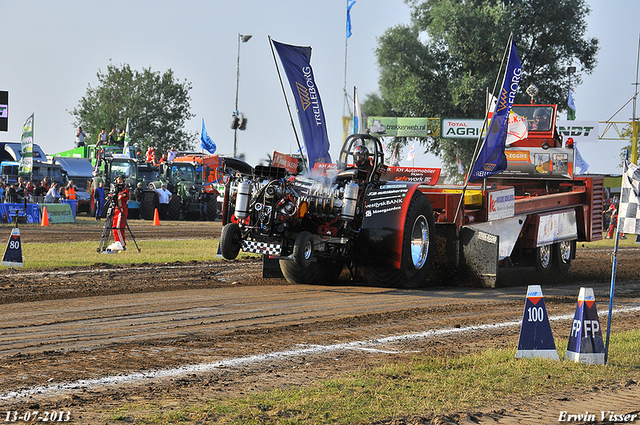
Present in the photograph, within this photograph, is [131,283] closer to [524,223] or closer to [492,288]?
[492,288]

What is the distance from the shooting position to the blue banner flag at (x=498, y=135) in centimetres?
1316

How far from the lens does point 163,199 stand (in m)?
32.0

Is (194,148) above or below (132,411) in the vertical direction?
above

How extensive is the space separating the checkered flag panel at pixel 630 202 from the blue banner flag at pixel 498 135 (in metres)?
5.44

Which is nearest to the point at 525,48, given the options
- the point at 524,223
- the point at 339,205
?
the point at 524,223

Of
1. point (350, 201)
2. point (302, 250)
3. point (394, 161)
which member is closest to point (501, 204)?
point (350, 201)

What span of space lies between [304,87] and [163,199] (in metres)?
17.3

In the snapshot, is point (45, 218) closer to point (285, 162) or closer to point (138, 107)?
point (285, 162)

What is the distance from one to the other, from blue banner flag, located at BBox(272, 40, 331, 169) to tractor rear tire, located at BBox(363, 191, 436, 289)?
4.19 meters

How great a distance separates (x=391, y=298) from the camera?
34.3 ft

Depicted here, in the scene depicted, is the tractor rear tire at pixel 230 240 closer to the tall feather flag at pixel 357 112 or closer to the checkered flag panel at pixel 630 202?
the checkered flag panel at pixel 630 202

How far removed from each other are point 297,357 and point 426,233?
5.09 metres

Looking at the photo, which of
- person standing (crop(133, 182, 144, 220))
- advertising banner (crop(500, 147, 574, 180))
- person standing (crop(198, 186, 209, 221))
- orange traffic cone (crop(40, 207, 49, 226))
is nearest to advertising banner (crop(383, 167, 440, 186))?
advertising banner (crop(500, 147, 574, 180))

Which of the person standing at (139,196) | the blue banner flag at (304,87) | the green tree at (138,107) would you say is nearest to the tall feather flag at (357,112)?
the blue banner flag at (304,87)
